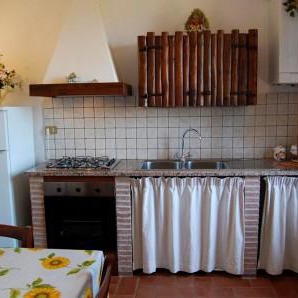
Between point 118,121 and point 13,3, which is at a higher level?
point 13,3

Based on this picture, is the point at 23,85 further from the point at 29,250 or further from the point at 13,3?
the point at 29,250

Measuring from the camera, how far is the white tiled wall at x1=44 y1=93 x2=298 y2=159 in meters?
3.09

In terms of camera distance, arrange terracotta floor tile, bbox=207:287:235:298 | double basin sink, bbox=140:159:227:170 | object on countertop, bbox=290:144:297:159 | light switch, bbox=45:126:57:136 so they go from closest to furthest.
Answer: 1. terracotta floor tile, bbox=207:287:235:298
2. object on countertop, bbox=290:144:297:159
3. double basin sink, bbox=140:159:227:170
4. light switch, bbox=45:126:57:136

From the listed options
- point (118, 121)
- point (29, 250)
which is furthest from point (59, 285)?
point (118, 121)

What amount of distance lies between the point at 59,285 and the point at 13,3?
284 cm

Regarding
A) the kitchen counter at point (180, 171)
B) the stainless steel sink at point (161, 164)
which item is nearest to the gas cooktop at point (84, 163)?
the kitchen counter at point (180, 171)

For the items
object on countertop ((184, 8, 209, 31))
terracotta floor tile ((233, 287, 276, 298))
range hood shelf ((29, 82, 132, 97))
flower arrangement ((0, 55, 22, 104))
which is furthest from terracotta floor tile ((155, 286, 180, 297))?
flower arrangement ((0, 55, 22, 104))

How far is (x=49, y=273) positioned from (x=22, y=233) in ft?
1.41

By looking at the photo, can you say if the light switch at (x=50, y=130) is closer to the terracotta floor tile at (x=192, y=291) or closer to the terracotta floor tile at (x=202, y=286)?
the terracotta floor tile at (x=202, y=286)

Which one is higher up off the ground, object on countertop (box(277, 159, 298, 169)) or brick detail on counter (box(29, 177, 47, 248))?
object on countertop (box(277, 159, 298, 169))

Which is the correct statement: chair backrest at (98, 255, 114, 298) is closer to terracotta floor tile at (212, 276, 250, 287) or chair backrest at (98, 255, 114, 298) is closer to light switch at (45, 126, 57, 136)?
terracotta floor tile at (212, 276, 250, 287)

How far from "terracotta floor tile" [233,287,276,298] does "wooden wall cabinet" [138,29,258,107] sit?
1.48 m

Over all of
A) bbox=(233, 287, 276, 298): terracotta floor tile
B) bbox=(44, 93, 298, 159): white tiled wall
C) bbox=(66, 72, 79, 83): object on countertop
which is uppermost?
bbox=(66, 72, 79, 83): object on countertop

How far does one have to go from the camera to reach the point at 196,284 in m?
2.61
